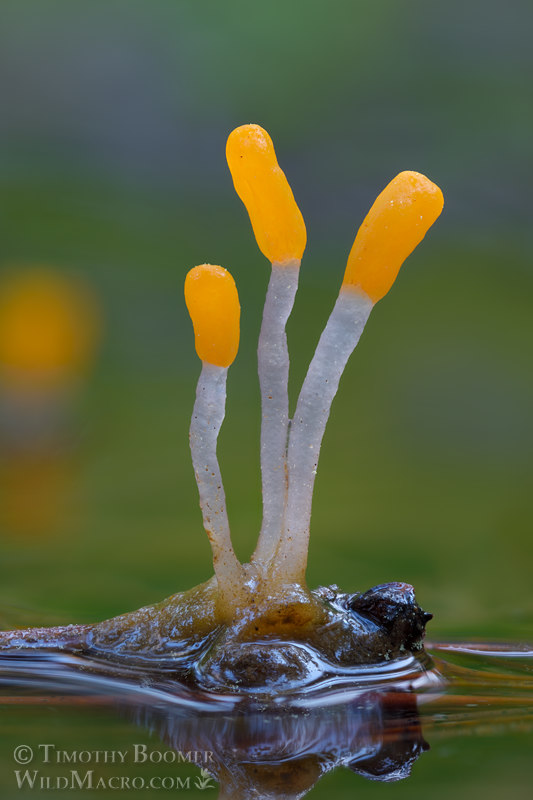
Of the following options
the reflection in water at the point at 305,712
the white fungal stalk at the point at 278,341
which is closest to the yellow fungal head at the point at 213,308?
the white fungal stalk at the point at 278,341

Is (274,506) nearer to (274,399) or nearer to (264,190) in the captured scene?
(274,399)

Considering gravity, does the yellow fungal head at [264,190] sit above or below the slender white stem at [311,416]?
above

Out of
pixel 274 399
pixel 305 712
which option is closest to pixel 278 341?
pixel 274 399

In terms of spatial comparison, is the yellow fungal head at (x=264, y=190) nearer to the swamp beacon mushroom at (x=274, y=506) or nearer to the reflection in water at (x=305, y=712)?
the swamp beacon mushroom at (x=274, y=506)

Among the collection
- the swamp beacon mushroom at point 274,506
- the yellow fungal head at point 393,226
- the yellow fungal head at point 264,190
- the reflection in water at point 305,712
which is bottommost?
the reflection in water at point 305,712

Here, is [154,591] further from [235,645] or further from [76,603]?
[235,645]

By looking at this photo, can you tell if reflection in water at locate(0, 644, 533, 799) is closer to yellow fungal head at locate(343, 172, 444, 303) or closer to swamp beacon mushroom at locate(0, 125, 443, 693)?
swamp beacon mushroom at locate(0, 125, 443, 693)

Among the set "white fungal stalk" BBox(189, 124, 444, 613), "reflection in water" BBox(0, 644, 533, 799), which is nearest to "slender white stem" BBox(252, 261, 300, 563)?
"white fungal stalk" BBox(189, 124, 444, 613)

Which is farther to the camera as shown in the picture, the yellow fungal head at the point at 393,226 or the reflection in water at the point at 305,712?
the yellow fungal head at the point at 393,226

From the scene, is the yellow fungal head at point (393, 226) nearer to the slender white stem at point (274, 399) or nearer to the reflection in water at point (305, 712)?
the slender white stem at point (274, 399)
